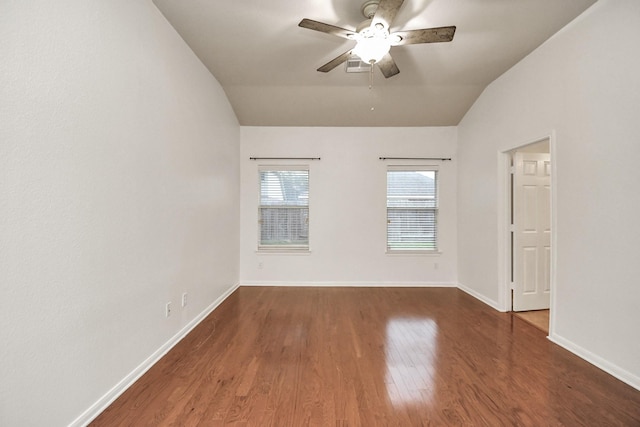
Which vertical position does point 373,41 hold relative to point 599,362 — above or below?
above

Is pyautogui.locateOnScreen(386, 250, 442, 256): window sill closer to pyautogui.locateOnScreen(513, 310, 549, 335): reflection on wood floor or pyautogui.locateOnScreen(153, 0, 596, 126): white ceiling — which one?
pyautogui.locateOnScreen(513, 310, 549, 335): reflection on wood floor

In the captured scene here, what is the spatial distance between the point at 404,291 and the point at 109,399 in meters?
3.62

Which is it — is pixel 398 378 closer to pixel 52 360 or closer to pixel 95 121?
pixel 52 360

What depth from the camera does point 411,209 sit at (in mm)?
4621

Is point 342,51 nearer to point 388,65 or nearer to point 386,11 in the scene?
point 388,65

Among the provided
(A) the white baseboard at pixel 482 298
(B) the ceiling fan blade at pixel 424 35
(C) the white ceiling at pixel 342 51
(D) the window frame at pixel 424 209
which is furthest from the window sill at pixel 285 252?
(B) the ceiling fan blade at pixel 424 35

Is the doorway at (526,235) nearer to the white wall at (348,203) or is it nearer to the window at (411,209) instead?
the white wall at (348,203)

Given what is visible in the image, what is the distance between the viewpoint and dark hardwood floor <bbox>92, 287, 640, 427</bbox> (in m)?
1.61

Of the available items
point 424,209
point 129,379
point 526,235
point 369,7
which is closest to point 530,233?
point 526,235

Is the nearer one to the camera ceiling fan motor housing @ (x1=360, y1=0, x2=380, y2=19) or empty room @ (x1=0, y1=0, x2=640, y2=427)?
empty room @ (x1=0, y1=0, x2=640, y2=427)

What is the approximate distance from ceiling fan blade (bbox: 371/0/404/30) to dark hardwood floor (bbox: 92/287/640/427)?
8.07 feet

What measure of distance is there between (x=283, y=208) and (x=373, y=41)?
120 inches

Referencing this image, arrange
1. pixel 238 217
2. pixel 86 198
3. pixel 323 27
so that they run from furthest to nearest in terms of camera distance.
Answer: pixel 238 217 < pixel 323 27 < pixel 86 198

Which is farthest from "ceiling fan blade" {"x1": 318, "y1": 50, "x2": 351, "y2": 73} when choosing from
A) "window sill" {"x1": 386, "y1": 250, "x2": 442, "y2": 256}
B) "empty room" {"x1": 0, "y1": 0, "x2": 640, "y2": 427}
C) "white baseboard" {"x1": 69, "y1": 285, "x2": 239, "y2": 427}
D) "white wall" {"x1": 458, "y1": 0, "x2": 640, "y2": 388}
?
"window sill" {"x1": 386, "y1": 250, "x2": 442, "y2": 256}
